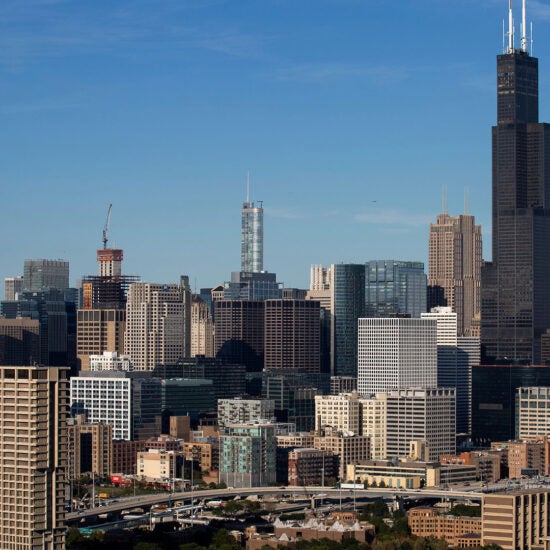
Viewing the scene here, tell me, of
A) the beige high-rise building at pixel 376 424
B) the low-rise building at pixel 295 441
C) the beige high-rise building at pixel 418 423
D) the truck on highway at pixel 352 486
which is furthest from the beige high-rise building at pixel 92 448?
the beige high-rise building at pixel 418 423

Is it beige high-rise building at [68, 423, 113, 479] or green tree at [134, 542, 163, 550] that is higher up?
beige high-rise building at [68, 423, 113, 479]

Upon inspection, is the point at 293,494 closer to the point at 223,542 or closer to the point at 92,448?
the point at 92,448

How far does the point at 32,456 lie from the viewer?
299 ft

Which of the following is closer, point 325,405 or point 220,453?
point 220,453

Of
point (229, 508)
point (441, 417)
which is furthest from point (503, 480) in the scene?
point (229, 508)

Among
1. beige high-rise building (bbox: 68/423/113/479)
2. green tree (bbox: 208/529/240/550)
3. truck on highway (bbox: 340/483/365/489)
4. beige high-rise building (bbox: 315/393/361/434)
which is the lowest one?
green tree (bbox: 208/529/240/550)

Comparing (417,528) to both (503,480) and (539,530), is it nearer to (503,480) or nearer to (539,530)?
(539,530)

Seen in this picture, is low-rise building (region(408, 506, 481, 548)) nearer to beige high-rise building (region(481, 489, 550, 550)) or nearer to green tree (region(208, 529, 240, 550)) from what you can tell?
beige high-rise building (region(481, 489, 550, 550))

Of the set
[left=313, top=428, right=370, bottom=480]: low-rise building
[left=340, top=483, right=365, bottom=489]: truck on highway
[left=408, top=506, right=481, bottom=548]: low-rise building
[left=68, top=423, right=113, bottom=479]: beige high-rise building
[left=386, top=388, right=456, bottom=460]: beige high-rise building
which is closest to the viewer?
[left=408, top=506, right=481, bottom=548]: low-rise building

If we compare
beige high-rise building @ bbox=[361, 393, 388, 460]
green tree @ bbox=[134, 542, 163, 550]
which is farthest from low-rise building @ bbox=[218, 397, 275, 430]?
green tree @ bbox=[134, 542, 163, 550]

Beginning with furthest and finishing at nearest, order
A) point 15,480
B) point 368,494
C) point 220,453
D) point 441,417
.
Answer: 1. point 441,417
2. point 220,453
3. point 368,494
4. point 15,480

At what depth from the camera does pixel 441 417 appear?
593ft

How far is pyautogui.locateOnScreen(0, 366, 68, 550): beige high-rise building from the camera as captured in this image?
91.2 m

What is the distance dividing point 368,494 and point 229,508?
49.9 feet
